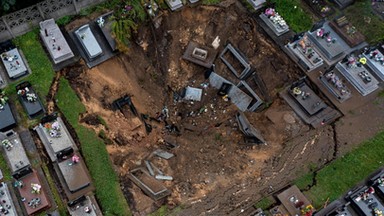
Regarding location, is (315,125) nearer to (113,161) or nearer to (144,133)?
(144,133)

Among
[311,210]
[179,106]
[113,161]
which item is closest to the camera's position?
[311,210]

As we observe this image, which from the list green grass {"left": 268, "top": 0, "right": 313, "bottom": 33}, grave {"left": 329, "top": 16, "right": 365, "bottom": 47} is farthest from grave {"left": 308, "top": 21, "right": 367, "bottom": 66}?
green grass {"left": 268, "top": 0, "right": 313, "bottom": 33}

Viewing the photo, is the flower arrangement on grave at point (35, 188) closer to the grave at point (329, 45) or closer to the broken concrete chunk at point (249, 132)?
the broken concrete chunk at point (249, 132)

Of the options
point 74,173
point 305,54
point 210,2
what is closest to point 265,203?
point 305,54

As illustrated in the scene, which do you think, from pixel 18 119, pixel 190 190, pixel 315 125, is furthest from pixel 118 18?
pixel 315 125

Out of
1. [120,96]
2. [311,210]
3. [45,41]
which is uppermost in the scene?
[45,41]

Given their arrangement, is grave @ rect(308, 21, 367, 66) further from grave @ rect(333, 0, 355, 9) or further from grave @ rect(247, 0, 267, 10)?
grave @ rect(247, 0, 267, 10)
